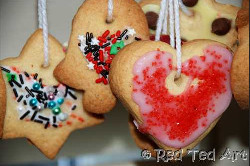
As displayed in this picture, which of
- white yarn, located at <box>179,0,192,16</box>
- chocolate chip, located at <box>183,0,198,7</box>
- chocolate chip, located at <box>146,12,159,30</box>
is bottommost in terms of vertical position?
chocolate chip, located at <box>146,12,159,30</box>

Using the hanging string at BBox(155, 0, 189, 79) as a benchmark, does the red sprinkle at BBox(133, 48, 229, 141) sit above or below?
below

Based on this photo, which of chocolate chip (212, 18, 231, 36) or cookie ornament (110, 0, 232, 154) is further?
chocolate chip (212, 18, 231, 36)

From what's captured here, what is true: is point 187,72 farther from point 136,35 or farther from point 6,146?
point 6,146

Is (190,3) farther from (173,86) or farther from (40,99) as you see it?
(40,99)

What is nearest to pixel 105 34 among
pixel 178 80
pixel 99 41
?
pixel 99 41

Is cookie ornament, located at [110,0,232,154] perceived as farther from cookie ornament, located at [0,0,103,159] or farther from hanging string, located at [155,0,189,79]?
cookie ornament, located at [0,0,103,159]

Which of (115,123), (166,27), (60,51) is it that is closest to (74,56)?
(60,51)

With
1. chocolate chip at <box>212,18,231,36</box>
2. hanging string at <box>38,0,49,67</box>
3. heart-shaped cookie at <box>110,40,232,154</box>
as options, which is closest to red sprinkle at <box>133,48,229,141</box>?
heart-shaped cookie at <box>110,40,232,154</box>
